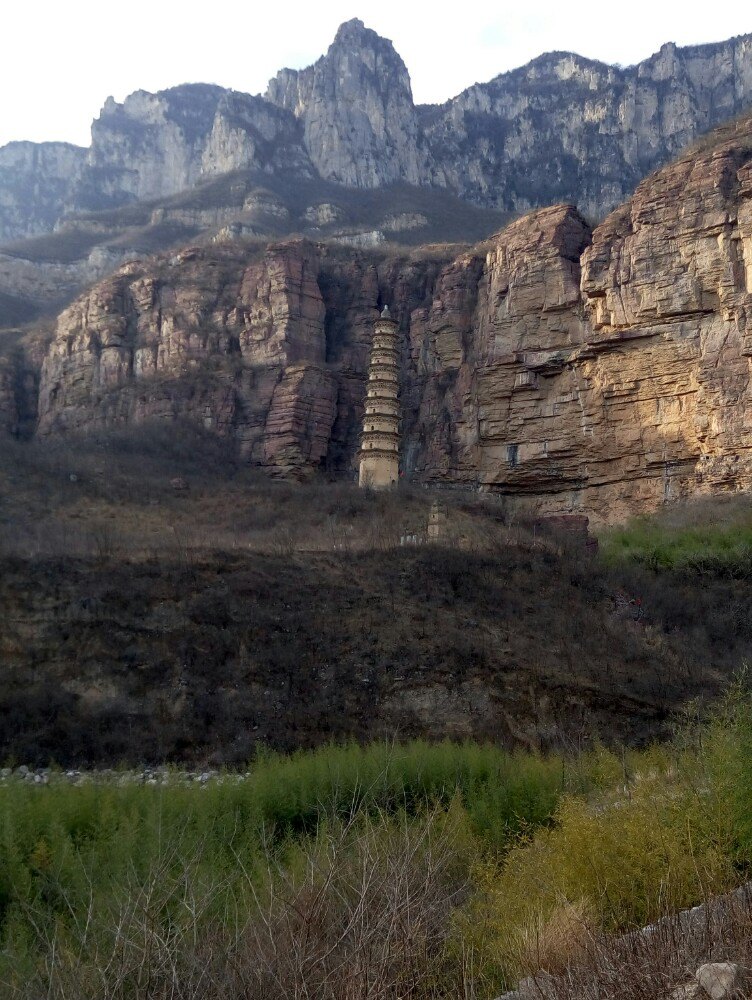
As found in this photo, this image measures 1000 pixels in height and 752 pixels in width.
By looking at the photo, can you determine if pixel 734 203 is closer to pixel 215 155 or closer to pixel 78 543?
pixel 78 543

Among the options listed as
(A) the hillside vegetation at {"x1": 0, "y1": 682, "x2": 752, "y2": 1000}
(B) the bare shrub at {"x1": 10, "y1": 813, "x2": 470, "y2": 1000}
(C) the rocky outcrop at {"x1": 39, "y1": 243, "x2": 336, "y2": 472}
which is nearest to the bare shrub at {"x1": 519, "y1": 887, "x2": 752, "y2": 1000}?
(A) the hillside vegetation at {"x1": 0, "y1": 682, "x2": 752, "y2": 1000}

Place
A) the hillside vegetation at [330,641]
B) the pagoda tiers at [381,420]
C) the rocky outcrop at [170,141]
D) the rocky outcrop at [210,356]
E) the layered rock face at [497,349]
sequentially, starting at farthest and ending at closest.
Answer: the rocky outcrop at [170,141]
the rocky outcrop at [210,356]
the pagoda tiers at [381,420]
the layered rock face at [497,349]
the hillside vegetation at [330,641]

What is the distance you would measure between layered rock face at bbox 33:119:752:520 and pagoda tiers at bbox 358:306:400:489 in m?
4.68

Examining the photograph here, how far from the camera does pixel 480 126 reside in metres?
101

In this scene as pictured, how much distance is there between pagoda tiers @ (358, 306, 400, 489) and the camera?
45500 millimetres

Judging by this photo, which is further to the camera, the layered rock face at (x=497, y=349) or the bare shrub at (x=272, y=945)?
the layered rock face at (x=497, y=349)

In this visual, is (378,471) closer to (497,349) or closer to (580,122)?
(497,349)

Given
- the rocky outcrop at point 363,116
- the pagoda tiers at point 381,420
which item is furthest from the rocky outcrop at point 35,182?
the pagoda tiers at point 381,420

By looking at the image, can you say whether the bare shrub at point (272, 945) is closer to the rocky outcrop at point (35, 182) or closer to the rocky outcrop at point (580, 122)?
the rocky outcrop at point (580, 122)

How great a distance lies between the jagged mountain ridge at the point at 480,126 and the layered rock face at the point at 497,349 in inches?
1515

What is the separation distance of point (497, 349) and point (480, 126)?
62.0 meters

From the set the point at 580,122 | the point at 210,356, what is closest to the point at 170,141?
the point at 580,122

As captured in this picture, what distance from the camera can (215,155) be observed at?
323 ft

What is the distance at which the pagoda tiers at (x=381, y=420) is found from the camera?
45500mm
